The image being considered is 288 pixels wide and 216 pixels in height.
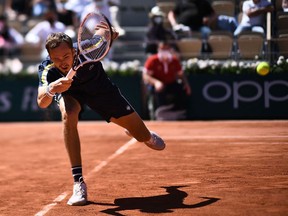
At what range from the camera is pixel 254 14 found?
7.18m

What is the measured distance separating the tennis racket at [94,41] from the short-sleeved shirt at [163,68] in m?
6.08

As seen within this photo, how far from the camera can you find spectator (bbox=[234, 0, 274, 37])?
22.9 feet

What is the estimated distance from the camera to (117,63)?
45.8 feet

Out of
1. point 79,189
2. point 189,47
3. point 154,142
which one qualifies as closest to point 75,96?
point 79,189

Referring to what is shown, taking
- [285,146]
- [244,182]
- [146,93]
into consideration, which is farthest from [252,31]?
[146,93]

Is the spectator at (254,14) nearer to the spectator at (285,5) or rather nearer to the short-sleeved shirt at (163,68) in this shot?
the spectator at (285,5)

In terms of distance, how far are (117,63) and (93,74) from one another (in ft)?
25.9

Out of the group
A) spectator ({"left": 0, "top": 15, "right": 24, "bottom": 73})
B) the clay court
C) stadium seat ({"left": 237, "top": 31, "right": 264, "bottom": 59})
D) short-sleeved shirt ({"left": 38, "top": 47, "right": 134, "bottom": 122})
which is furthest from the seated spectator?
spectator ({"left": 0, "top": 15, "right": 24, "bottom": 73})

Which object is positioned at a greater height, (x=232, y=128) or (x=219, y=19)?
(x=219, y=19)

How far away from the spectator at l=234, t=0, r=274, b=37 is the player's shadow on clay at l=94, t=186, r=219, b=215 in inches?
90.0

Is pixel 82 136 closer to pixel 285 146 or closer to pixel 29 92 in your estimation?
pixel 29 92

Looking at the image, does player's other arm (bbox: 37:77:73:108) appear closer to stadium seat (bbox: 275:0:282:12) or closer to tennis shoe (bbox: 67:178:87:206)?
tennis shoe (bbox: 67:178:87:206)

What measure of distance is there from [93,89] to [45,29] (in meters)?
8.59

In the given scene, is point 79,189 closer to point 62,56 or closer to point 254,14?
point 62,56
